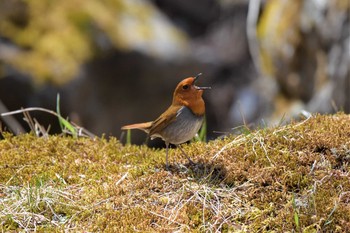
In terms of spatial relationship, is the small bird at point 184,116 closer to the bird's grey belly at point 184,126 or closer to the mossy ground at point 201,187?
the bird's grey belly at point 184,126

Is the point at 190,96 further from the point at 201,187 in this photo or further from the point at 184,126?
the point at 201,187

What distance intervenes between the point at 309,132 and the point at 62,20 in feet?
19.2

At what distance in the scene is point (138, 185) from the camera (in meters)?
3.72

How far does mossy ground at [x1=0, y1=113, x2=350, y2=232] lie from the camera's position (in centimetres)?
332

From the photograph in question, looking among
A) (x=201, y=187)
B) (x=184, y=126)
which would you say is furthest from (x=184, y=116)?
(x=201, y=187)

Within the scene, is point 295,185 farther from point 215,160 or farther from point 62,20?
point 62,20

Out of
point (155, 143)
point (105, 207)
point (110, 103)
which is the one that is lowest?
point (155, 143)

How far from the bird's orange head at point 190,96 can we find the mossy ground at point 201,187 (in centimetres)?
29

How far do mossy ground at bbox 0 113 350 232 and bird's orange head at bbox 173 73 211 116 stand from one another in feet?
0.95

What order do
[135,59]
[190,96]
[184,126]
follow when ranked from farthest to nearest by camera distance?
[135,59] → [190,96] → [184,126]

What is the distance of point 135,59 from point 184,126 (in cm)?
570

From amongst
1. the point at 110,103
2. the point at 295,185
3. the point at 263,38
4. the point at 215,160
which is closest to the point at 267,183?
the point at 295,185

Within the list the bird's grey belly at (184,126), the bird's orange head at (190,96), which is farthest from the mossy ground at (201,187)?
the bird's orange head at (190,96)

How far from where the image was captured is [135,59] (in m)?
9.70
